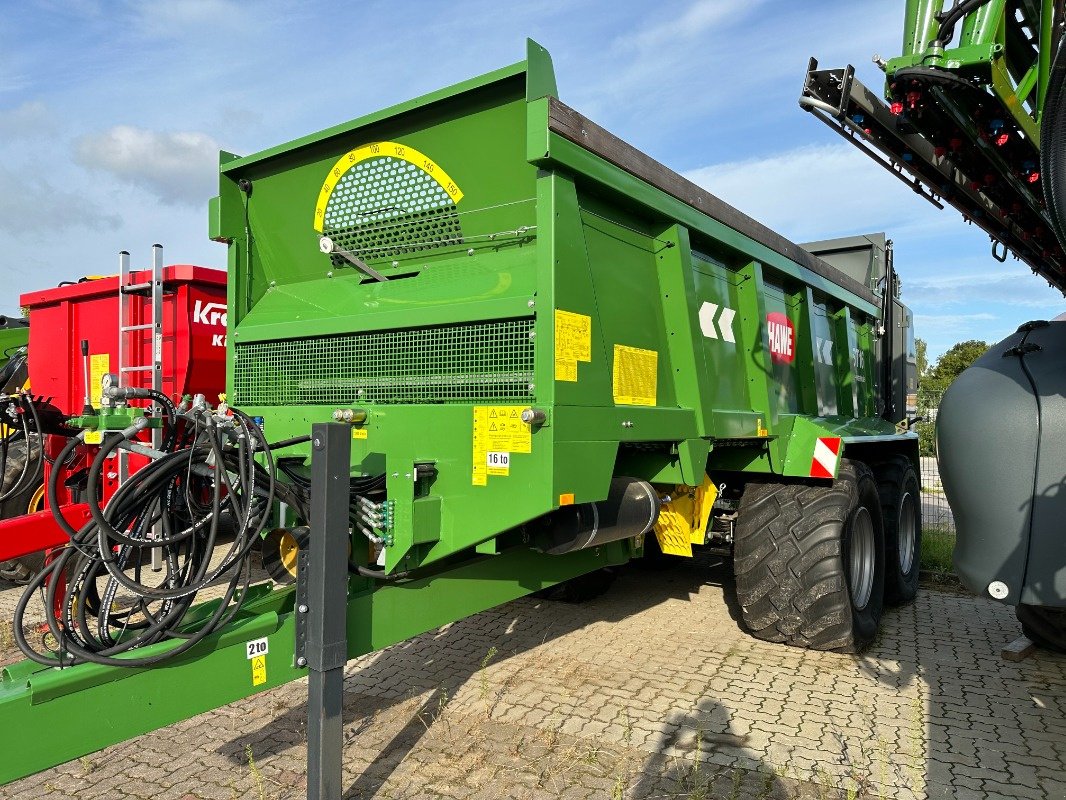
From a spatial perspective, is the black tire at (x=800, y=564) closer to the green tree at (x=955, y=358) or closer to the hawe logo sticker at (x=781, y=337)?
the hawe logo sticker at (x=781, y=337)

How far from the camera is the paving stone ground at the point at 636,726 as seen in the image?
2.98 metres

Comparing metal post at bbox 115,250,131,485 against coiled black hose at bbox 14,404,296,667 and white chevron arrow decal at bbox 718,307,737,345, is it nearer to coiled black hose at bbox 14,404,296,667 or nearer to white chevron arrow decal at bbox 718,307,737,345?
coiled black hose at bbox 14,404,296,667

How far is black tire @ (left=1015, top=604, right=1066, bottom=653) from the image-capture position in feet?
13.9

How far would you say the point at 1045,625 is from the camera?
4328 millimetres

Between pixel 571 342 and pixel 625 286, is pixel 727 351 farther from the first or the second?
pixel 571 342

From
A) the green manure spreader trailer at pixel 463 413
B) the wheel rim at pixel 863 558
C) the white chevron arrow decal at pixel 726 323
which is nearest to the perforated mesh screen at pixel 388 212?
the green manure spreader trailer at pixel 463 413

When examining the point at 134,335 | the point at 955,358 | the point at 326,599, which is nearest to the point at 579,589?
the point at 326,599

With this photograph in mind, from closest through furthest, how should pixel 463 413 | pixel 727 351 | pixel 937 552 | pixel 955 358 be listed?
1. pixel 463 413
2. pixel 727 351
3. pixel 937 552
4. pixel 955 358

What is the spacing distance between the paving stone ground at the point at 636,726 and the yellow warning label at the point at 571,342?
1.61m

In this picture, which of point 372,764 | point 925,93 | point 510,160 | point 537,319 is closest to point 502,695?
point 372,764

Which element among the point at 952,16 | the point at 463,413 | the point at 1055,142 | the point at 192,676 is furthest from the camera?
the point at 463,413

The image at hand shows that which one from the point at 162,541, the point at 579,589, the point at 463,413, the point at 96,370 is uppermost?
the point at 96,370

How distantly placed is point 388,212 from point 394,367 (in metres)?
0.77

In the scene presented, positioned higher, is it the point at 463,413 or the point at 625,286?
the point at 625,286
